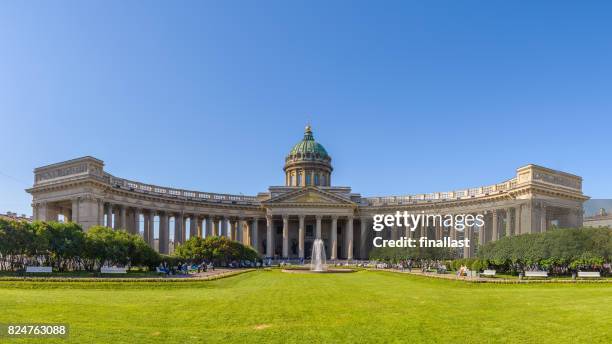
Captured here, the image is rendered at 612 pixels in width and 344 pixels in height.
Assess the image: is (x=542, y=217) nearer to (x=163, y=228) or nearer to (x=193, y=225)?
(x=193, y=225)

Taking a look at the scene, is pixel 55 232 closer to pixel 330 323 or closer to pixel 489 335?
pixel 330 323

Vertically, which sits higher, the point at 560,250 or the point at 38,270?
the point at 560,250

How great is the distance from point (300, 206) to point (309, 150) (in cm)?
2323

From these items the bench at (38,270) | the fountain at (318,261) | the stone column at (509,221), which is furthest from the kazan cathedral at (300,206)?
the bench at (38,270)

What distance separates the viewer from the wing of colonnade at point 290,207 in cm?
6956

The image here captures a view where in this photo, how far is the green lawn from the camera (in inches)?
617

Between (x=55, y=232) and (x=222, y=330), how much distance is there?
1339 inches

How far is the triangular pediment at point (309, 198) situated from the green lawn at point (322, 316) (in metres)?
66.3

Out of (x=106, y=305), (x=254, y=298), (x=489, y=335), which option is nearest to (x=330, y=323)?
(x=489, y=335)

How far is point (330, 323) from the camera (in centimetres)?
1828

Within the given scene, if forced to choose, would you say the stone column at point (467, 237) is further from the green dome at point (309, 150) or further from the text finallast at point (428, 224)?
the green dome at point (309, 150)

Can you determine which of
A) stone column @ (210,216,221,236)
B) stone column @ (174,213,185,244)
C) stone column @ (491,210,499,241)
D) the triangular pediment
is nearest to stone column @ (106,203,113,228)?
stone column @ (174,213,185,244)

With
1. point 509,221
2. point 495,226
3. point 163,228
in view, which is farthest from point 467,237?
point 163,228

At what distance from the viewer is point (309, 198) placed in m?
96.0
